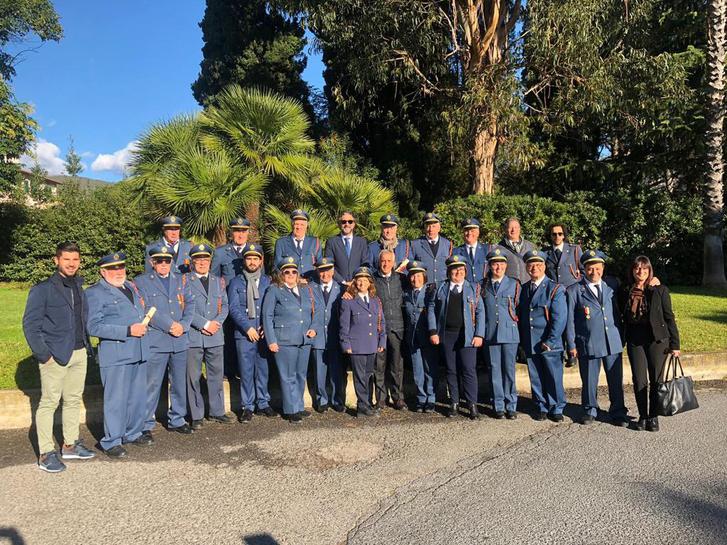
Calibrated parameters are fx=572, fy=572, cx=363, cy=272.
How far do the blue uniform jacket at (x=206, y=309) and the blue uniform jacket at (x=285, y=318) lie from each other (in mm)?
462

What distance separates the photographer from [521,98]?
1410 cm

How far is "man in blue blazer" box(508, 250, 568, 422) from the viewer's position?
5996 mm

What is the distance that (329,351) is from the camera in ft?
21.5

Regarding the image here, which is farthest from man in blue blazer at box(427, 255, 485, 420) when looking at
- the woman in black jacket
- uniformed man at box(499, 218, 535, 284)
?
the woman in black jacket

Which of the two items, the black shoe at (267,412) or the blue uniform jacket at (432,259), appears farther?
the blue uniform jacket at (432,259)

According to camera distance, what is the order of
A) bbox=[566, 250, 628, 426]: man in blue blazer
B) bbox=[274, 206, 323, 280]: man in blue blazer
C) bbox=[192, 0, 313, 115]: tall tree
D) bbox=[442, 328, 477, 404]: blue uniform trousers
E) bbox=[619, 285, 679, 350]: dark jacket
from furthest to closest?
1. bbox=[192, 0, 313, 115]: tall tree
2. bbox=[274, 206, 323, 280]: man in blue blazer
3. bbox=[442, 328, 477, 404]: blue uniform trousers
4. bbox=[566, 250, 628, 426]: man in blue blazer
5. bbox=[619, 285, 679, 350]: dark jacket

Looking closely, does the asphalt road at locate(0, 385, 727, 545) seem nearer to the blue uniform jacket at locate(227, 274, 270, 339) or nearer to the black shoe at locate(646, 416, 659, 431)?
the black shoe at locate(646, 416, 659, 431)

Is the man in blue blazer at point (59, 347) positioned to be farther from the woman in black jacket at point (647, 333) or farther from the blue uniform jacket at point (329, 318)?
the woman in black jacket at point (647, 333)

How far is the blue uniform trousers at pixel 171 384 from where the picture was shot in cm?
562

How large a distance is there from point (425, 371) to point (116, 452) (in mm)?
3272

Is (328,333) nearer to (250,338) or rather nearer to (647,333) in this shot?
(250,338)

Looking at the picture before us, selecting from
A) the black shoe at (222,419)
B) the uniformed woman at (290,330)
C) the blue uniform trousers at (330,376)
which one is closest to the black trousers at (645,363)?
the blue uniform trousers at (330,376)

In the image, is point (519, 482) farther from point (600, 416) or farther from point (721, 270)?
point (721, 270)

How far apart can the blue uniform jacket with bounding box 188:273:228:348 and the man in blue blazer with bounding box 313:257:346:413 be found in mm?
1030
